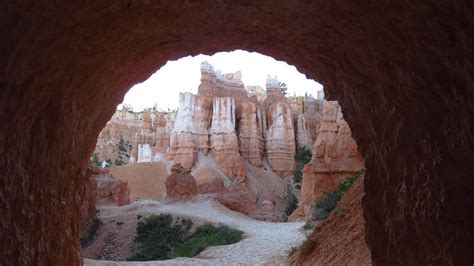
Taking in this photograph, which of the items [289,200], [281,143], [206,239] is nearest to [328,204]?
[206,239]

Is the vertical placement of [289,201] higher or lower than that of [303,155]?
lower

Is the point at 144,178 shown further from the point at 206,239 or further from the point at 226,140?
the point at 206,239

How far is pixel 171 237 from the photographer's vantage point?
1766 cm

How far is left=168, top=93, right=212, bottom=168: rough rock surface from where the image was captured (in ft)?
125

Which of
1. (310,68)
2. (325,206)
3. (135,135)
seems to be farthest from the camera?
(135,135)

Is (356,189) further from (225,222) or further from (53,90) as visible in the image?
(225,222)

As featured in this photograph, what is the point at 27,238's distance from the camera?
2812mm

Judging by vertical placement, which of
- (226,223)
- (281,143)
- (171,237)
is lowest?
(171,237)

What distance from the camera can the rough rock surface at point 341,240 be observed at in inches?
294

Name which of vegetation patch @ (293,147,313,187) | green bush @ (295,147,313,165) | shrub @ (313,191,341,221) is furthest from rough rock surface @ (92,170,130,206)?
green bush @ (295,147,313,165)

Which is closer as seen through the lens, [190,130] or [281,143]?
[190,130]

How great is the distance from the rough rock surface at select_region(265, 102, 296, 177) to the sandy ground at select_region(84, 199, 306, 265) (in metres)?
19.0

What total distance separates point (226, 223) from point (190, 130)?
69.8 ft

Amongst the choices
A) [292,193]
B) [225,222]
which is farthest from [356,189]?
[292,193]
